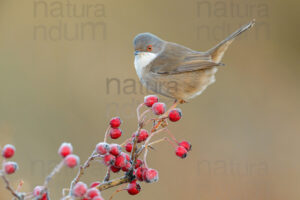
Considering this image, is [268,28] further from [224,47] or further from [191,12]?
[224,47]

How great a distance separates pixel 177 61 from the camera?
355 centimetres

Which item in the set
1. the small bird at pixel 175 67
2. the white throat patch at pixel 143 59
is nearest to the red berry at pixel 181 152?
the small bird at pixel 175 67

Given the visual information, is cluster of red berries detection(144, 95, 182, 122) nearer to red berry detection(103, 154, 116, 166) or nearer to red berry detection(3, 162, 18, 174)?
red berry detection(103, 154, 116, 166)

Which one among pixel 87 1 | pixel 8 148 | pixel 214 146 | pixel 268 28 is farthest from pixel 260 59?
pixel 8 148

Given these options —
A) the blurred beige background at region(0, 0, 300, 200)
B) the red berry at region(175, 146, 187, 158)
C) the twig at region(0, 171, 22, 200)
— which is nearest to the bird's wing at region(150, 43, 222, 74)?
the blurred beige background at region(0, 0, 300, 200)

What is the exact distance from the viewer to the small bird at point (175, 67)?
332 centimetres

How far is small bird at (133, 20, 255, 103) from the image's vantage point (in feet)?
10.9

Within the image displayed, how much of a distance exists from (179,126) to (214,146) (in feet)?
1.53

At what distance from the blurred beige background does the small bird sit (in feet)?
3.84

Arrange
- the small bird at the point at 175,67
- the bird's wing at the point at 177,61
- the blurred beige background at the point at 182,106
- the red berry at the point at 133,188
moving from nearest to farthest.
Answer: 1. the red berry at the point at 133,188
2. the small bird at the point at 175,67
3. the bird's wing at the point at 177,61
4. the blurred beige background at the point at 182,106

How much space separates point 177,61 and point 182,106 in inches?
57.4

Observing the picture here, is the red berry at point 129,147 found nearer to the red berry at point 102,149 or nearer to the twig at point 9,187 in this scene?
the red berry at point 102,149

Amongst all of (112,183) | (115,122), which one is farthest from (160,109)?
(112,183)

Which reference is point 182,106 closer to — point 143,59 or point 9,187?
point 143,59
